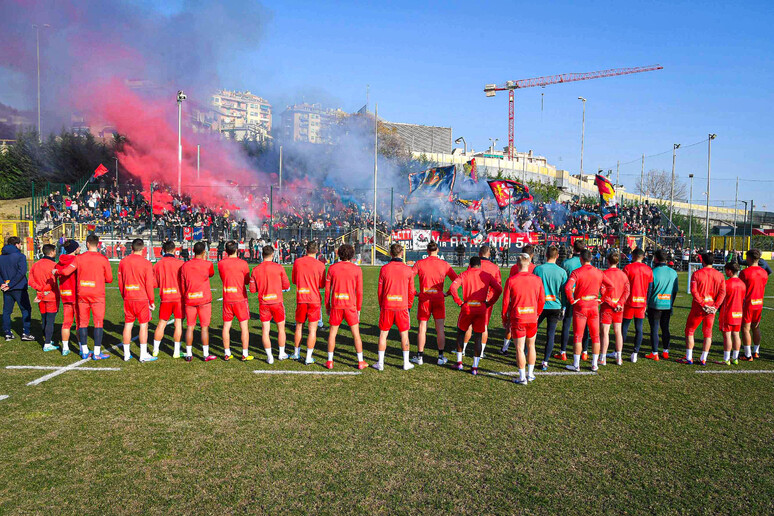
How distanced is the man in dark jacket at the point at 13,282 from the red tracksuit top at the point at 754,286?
1238 cm

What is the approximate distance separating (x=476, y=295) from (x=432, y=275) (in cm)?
80

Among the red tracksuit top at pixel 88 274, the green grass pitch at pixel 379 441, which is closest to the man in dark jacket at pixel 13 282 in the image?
the green grass pitch at pixel 379 441

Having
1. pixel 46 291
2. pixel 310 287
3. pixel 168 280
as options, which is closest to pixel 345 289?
pixel 310 287

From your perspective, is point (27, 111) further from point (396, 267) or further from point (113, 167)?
point (396, 267)

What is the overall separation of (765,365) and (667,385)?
8.66 feet

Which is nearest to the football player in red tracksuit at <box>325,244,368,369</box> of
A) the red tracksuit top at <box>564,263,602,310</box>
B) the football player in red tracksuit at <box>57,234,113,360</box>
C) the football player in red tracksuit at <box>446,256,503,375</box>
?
the football player in red tracksuit at <box>446,256,503,375</box>

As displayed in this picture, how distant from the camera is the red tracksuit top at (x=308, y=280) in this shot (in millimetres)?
7941

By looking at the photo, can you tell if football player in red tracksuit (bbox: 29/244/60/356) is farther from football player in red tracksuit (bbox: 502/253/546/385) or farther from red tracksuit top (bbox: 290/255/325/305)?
football player in red tracksuit (bbox: 502/253/546/385)

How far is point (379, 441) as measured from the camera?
5.11 metres

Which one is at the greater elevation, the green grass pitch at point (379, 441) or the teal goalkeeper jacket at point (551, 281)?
the teal goalkeeper jacket at point (551, 281)

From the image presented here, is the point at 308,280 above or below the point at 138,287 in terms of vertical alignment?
above

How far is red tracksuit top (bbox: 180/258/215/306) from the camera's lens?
799 cm

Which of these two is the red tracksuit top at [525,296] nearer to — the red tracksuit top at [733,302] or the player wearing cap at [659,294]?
the player wearing cap at [659,294]

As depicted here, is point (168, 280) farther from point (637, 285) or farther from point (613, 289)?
point (637, 285)
